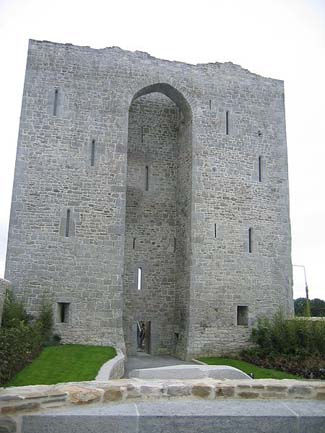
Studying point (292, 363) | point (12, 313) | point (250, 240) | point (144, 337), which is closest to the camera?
point (12, 313)

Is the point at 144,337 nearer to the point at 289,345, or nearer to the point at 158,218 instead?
the point at 158,218

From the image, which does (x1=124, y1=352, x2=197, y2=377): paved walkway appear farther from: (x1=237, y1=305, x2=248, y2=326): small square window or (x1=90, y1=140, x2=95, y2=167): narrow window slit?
(x1=90, y1=140, x2=95, y2=167): narrow window slit

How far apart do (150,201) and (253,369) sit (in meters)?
7.55

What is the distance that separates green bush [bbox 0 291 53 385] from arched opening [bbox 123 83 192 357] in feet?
12.2

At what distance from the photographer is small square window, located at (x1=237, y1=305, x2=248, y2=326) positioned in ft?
50.5

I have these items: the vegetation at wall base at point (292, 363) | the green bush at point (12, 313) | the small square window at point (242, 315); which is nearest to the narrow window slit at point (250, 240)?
the small square window at point (242, 315)

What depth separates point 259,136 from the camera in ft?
55.7

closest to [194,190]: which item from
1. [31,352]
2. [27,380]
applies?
[31,352]

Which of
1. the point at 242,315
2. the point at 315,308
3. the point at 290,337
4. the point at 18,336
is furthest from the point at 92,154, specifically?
the point at 315,308

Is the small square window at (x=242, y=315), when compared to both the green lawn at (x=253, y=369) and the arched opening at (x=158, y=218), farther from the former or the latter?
the arched opening at (x=158, y=218)

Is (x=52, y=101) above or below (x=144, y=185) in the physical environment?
above

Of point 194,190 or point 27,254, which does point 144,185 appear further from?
point 27,254

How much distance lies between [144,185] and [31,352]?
8597 mm

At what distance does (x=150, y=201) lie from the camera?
17297mm
